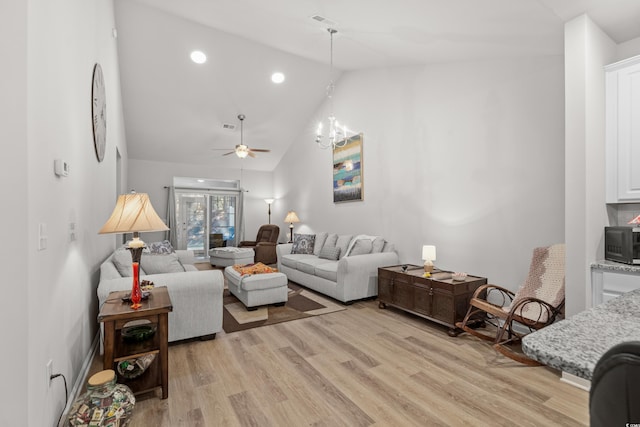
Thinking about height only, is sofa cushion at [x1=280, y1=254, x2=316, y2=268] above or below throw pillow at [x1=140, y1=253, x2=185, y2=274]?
below

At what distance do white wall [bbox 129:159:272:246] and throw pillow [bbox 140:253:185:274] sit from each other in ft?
14.7

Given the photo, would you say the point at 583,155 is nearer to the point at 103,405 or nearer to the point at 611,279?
the point at 611,279

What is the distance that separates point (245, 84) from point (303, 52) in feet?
5.16

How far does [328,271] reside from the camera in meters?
4.45

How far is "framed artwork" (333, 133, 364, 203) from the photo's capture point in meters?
5.43

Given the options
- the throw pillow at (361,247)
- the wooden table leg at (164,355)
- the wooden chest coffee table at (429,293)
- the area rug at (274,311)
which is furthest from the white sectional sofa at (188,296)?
the throw pillow at (361,247)

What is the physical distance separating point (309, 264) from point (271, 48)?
3699 mm

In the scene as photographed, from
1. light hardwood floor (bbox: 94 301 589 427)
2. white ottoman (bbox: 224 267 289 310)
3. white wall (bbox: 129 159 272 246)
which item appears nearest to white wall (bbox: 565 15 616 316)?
light hardwood floor (bbox: 94 301 589 427)

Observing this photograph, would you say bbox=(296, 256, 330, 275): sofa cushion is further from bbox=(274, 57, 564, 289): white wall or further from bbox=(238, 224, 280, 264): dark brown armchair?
bbox=(238, 224, 280, 264): dark brown armchair

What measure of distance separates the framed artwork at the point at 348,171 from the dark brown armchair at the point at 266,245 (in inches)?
87.2

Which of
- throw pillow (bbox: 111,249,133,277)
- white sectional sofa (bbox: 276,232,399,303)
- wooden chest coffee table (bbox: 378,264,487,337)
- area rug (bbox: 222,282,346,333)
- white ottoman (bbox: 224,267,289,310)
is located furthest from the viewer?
white sectional sofa (bbox: 276,232,399,303)

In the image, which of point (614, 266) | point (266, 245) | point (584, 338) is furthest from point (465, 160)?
point (266, 245)

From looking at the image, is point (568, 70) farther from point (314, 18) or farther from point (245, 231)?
point (245, 231)

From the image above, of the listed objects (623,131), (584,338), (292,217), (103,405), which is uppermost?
Result: (623,131)
